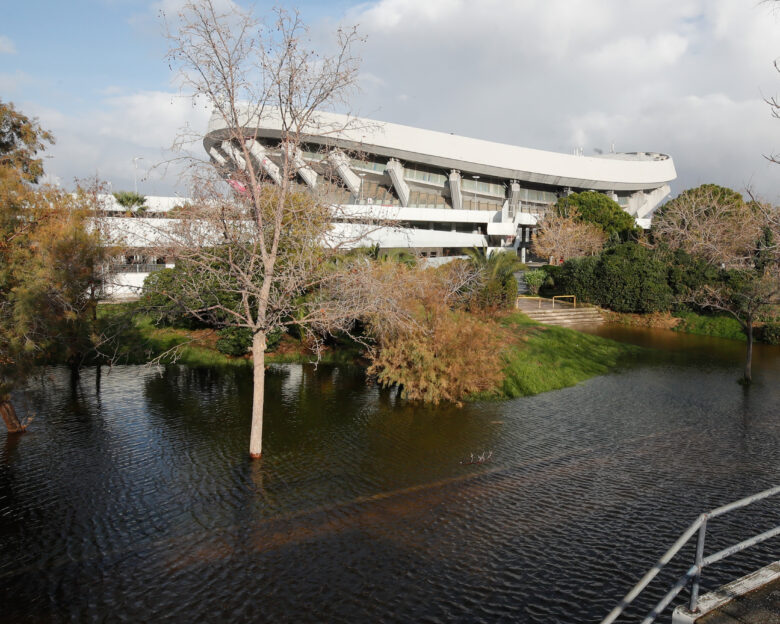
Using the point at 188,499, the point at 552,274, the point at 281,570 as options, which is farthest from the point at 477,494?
the point at 552,274

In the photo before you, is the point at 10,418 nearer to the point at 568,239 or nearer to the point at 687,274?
the point at 687,274

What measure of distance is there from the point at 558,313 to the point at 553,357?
399 inches

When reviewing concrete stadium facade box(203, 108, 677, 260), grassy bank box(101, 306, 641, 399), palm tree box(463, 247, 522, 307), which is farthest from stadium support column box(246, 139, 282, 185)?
concrete stadium facade box(203, 108, 677, 260)

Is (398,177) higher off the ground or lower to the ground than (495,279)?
higher

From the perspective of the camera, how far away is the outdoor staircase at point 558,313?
28.9 meters

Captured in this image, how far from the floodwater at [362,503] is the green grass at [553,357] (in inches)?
61.8

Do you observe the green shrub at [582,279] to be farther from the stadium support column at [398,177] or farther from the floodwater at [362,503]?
the stadium support column at [398,177]

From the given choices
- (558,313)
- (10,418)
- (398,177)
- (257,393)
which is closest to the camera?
(257,393)

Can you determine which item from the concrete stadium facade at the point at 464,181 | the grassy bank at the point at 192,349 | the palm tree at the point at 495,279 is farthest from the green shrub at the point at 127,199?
the palm tree at the point at 495,279

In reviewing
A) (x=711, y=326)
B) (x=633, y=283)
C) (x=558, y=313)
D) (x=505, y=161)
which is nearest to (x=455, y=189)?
(x=505, y=161)

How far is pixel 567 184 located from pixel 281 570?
67.5 metres

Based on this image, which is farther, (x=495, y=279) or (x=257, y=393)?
(x=495, y=279)

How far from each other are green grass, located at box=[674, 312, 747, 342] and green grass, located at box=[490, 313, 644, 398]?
745 cm

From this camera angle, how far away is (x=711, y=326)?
1171 inches
